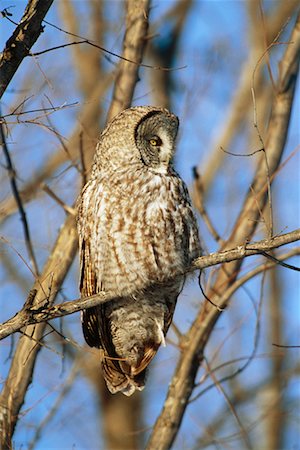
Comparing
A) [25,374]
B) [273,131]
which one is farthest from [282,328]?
[25,374]

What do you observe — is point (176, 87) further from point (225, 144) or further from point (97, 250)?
point (97, 250)

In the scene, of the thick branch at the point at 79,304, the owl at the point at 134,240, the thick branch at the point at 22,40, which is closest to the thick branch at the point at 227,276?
the owl at the point at 134,240

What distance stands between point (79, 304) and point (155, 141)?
1.60 m

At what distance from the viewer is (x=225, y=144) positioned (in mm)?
10312

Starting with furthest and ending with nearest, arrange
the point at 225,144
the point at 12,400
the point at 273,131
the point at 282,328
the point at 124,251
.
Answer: the point at 282,328, the point at 225,144, the point at 273,131, the point at 12,400, the point at 124,251

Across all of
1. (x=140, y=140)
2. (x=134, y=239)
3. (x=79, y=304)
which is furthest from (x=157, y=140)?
(x=79, y=304)

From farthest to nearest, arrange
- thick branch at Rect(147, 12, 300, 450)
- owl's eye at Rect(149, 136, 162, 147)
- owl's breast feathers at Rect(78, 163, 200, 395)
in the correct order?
thick branch at Rect(147, 12, 300, 450) → owl's eye at Rect(149, 136, 162, 147) → owl's breast feathers at Rect(78, 163, 200, 395)

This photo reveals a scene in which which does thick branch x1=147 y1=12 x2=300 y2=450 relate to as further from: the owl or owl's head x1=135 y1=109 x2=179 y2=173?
owl's head x1=135 y1=109 x2=179 y2=173

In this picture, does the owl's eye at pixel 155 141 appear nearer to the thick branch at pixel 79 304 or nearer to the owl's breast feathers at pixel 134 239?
the owl's breast feathers at pixel 134 239

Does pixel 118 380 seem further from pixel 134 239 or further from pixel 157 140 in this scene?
pixel 157 140

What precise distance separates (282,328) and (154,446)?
19.3ft

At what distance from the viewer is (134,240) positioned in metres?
4.50

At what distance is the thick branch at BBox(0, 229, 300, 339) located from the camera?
348 cm

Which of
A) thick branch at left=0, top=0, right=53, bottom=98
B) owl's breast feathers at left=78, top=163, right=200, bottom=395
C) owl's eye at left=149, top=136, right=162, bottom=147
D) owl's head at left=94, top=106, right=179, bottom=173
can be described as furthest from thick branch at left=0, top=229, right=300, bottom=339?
owl's eye at left=149, top=136, right=162, bottom=147
